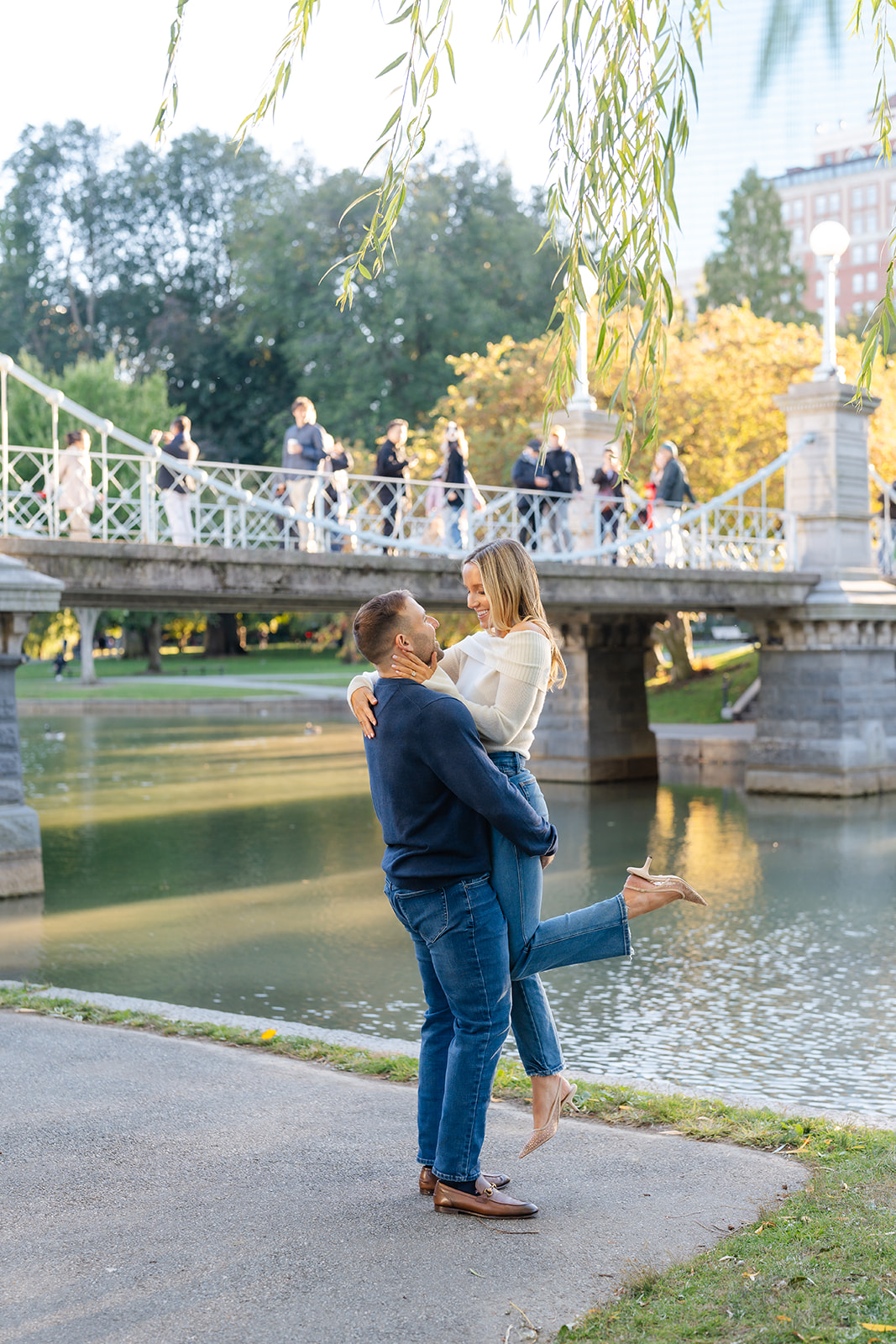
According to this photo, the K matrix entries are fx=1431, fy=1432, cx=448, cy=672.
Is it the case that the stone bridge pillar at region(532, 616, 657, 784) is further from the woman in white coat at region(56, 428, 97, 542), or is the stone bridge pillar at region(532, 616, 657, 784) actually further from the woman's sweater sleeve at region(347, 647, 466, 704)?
the woman's sweater sleeve at region(347, 647, 466, 704)

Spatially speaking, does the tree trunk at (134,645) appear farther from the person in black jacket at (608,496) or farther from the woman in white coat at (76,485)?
the woman in white coat at (76,485)

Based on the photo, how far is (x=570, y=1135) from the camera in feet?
14.7

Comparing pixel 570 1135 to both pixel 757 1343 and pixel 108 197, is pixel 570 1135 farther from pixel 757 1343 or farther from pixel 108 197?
pixel 108 197

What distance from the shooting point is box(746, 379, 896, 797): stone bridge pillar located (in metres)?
20.4

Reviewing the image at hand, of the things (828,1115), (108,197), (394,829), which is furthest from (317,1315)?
(108,197)

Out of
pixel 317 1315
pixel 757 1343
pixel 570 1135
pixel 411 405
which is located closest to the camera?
pixel 757 1343

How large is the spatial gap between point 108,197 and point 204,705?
75.8 ft

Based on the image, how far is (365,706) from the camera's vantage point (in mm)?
3787

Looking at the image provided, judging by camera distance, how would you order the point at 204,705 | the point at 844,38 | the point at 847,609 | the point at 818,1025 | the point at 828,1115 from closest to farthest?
the point at 844,38 < the point at 828,1115 < the point at 818,1025 < the point at 847,609 < the point at 204,705

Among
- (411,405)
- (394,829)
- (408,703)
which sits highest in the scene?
(411,405)

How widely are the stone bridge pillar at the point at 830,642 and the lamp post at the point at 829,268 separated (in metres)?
0.30

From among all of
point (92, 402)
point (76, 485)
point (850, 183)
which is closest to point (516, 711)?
point (850, 183)

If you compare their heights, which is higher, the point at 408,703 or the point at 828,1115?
the point at 408,703

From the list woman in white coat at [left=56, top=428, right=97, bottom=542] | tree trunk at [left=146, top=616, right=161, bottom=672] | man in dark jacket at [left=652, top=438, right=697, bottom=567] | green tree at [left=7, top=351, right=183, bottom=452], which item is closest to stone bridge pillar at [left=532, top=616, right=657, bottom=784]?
man in dark jacket at [left=652, top=438, right=697, bottom=567]
